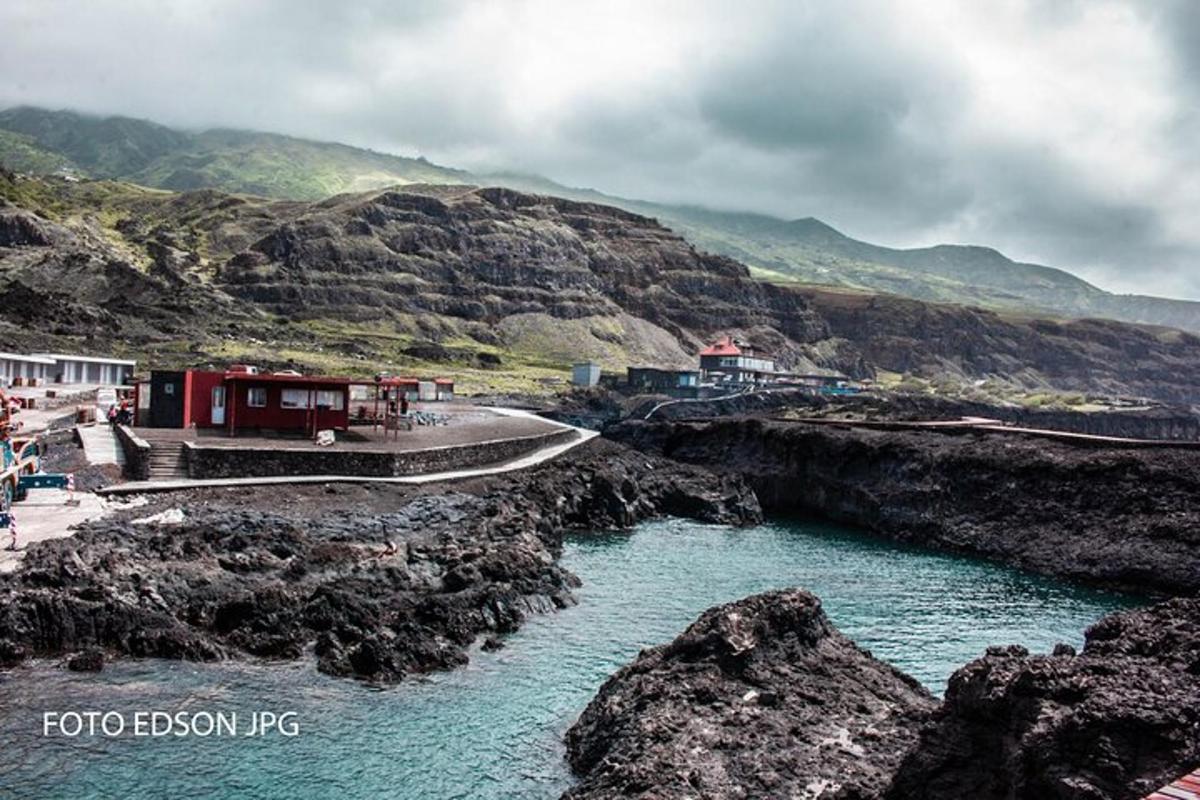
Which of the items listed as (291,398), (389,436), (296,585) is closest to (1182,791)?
(296,585)

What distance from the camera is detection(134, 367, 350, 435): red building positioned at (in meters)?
58.3

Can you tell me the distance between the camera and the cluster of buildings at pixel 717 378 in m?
145

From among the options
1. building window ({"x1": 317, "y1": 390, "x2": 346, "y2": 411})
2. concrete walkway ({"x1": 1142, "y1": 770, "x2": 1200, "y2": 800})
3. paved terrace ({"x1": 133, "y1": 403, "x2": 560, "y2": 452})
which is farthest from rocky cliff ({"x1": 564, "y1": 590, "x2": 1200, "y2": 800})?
building window ({"x1": 317, "y1": 390, "x2": 346, "y2": 411})

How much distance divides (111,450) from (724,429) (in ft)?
165

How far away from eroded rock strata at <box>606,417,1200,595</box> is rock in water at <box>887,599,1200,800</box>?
113 ft

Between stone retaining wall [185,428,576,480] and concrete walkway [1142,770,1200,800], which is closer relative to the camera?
concrete walkway [1142,770,1200,800]

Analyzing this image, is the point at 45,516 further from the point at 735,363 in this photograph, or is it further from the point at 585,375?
the point at 735,363

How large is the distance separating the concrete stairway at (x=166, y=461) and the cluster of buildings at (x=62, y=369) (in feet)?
112

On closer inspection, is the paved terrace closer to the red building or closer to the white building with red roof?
the red building

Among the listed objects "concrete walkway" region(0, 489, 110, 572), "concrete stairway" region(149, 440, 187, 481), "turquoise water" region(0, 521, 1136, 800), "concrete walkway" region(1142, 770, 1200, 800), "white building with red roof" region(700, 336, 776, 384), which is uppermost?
"white building with red roof" region(700, 336, 776, 384)

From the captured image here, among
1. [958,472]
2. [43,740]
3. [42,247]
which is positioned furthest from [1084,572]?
[42,247]

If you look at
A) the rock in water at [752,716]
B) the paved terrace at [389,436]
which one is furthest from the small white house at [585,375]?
the rock in water at [752,716]

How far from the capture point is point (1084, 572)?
50312 millimetres

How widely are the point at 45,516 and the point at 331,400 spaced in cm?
2379
